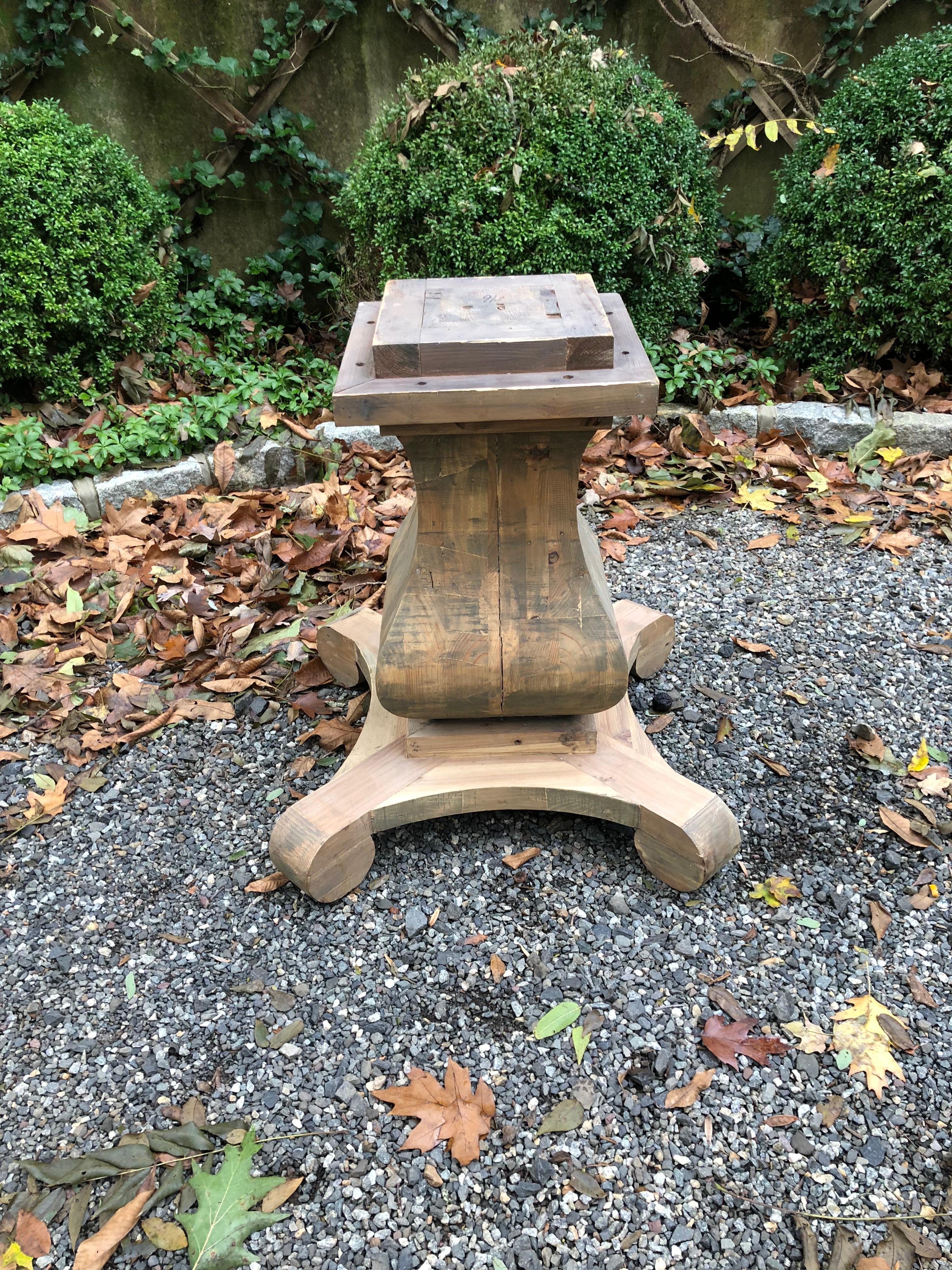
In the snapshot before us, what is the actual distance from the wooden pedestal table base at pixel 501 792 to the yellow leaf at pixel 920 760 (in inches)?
22.9

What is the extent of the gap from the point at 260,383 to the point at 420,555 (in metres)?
2.25

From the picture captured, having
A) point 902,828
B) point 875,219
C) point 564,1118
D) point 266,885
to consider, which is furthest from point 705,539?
point 564,1118

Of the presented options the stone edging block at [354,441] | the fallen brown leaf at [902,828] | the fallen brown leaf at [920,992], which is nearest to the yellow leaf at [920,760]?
the fallen brown leaf at [902,828]

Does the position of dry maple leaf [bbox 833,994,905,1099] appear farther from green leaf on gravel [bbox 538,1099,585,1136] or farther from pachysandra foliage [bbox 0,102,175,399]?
pachysandra foliage [bbox 0,102,175,399]

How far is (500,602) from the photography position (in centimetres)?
169

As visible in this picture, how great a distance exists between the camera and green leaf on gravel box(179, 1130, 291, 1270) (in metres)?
1.27

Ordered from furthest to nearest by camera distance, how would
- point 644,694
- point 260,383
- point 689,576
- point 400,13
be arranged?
point 400,13, point 260,383, point 689,576, point 644,694

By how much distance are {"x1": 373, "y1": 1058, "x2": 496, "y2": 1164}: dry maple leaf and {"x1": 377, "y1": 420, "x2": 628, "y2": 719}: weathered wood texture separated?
666 mm

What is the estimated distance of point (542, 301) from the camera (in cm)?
157

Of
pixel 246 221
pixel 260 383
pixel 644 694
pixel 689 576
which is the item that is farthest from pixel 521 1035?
pixel 246 221

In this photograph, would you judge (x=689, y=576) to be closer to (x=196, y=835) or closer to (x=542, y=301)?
(x=542, y=301)

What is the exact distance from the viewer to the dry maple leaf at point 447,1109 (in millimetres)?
1397

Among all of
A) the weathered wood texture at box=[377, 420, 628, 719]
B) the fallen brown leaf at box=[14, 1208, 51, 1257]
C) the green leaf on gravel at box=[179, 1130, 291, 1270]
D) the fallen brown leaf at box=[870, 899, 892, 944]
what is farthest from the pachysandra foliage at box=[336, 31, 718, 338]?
the fallen brown leaf at box=[14, 1208, 51, 1257]

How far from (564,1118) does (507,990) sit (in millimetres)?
252
